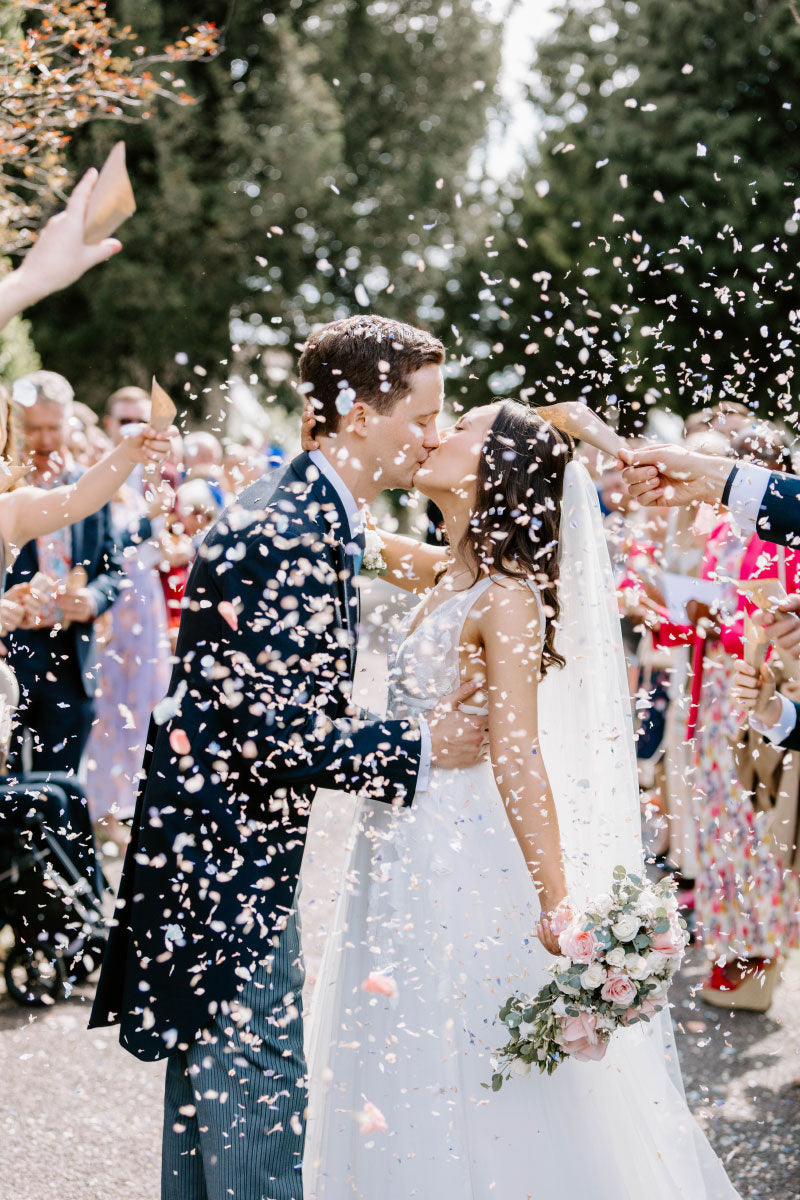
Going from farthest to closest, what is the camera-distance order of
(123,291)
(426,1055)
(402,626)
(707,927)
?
(123,291), (707,927), (402,626), (426,1055)

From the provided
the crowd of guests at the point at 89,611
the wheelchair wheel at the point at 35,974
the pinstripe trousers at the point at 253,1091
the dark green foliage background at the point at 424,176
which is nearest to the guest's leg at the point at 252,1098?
the pinstripe trousers at the point at 253,1091

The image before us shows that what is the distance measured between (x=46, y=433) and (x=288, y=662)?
3698 millimetres

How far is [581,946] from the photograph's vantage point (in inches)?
108

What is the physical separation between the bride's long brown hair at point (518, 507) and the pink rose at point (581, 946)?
2.29 ft

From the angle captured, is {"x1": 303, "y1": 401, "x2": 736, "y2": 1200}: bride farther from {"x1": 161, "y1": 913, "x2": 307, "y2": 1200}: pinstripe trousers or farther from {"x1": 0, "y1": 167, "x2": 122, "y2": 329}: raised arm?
{"x1": 0, "y1": 167, "x2": 122, "y2": 329}: raised arm

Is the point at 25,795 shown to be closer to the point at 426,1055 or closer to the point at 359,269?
the point at 426,1055

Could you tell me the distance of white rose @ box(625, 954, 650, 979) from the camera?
272 cm

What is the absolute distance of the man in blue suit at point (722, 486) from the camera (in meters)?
3.27

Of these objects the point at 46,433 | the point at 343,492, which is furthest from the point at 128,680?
the point at 343,492

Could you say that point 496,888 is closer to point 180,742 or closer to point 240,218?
point 180,742

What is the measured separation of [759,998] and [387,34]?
24966 mm

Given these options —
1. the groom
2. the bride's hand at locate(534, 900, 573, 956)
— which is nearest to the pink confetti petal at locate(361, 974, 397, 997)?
the groom

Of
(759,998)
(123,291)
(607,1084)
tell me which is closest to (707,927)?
(759,998)

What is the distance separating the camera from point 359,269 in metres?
25.4
